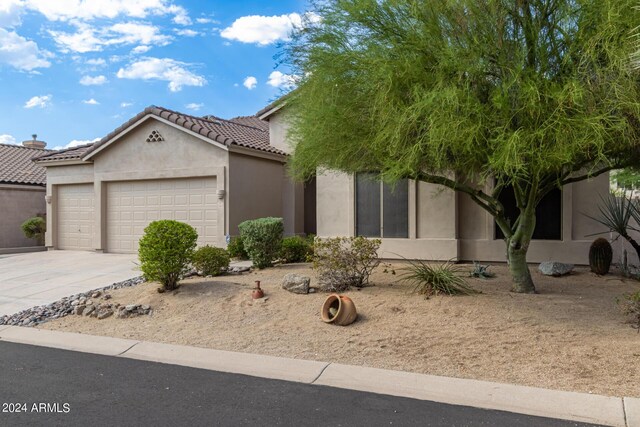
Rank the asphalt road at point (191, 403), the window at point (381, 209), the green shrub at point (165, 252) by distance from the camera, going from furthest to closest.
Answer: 1. the window at point (381, 209)
2. the green shrub at point (165, 252)
3. the asphalt road at point (191, 403)

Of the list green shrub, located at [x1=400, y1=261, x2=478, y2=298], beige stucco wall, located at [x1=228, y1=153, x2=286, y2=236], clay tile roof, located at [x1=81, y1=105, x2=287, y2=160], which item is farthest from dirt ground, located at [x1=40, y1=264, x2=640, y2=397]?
clay tile roof, located at [x1=81, y1=105, x2=287, y2=160]

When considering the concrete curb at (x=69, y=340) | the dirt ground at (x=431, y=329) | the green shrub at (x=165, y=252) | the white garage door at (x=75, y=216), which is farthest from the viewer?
the white garage door at (x=75, y=216)

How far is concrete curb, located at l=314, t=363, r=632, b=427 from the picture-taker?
4785 mm

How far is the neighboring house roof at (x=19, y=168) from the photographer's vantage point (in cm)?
2231

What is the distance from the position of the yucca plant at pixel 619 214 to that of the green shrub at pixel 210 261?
8.60 m

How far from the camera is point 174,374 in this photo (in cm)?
607

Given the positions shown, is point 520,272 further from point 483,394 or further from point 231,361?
point 231,361

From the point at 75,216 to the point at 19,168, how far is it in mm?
7787

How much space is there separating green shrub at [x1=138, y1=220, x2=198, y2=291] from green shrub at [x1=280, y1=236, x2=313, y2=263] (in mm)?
3414

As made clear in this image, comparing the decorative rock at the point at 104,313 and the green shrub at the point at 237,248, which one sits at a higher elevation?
the green shrub at the point at 237,248

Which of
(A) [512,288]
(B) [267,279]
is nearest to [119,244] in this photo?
(B) [267,279]

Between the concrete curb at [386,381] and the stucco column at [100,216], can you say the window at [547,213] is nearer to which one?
the concrete curb at [386,381]

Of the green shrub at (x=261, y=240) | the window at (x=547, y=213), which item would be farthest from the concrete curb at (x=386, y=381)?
the window at (x=547, y=213)

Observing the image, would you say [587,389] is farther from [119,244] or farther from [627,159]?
[119,244]
